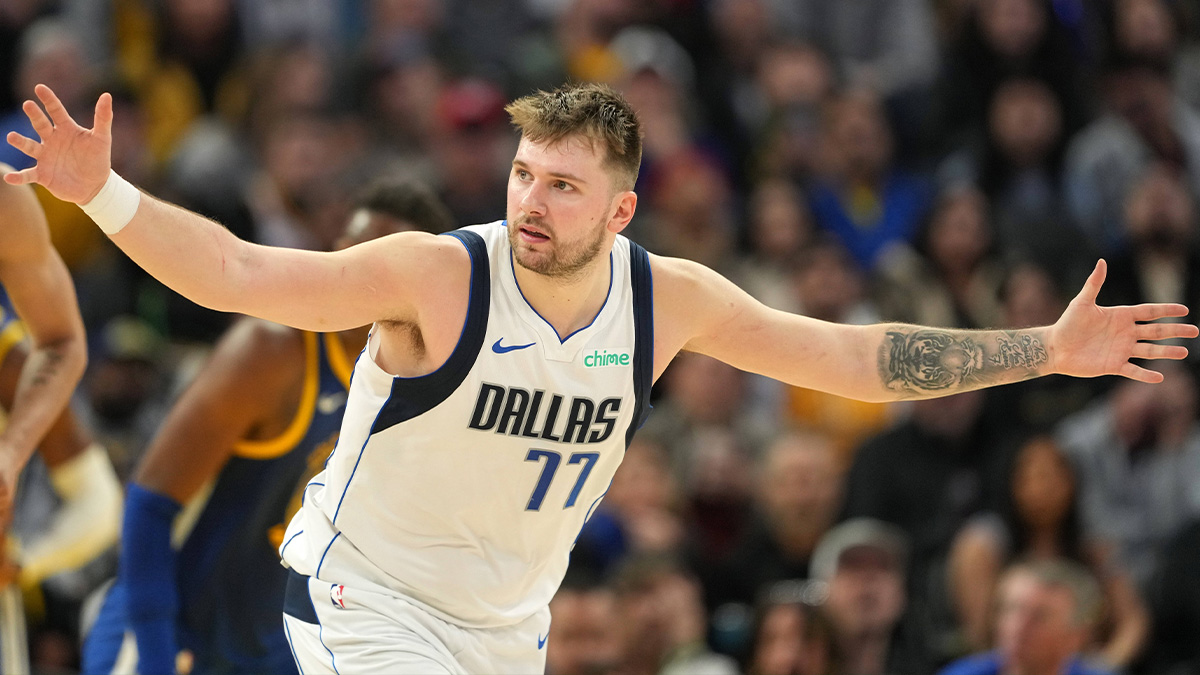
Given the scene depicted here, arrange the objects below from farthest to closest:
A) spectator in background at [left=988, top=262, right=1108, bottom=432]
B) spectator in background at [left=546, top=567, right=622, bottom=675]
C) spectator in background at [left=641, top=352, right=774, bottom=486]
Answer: spectator in background at [left=988, top=262, right=1108, bottom=432] → spectator in background at [left=641, top=352, right=774, bottom=486] → spectator in background at [left=546, top=567, right=622, bottom=675]

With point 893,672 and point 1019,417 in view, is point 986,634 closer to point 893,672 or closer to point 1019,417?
point 893,672

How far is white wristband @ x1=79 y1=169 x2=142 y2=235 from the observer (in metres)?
3.89

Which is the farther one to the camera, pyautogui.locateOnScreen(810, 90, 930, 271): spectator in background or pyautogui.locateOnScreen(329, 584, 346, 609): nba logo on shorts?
pyautogui.locateOnScreen(810, 90, 930, 271): spectator in background

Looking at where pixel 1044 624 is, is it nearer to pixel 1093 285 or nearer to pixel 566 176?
pixel 1093 285

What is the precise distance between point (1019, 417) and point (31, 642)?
641 cm

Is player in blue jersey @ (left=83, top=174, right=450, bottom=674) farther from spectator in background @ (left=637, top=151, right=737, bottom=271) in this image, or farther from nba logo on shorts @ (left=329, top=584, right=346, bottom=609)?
spectator in background @ (left=637, top=151, right=737, bottom=271)

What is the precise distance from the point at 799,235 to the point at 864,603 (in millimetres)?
3786

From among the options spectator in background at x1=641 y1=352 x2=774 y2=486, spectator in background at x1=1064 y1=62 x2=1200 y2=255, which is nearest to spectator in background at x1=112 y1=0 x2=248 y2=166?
spectator in background at x1=641 y1=352 x2=774 y2=486

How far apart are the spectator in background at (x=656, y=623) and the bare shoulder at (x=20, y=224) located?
12.9 ft

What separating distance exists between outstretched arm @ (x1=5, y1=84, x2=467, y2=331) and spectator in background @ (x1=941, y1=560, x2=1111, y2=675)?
14.6 ft

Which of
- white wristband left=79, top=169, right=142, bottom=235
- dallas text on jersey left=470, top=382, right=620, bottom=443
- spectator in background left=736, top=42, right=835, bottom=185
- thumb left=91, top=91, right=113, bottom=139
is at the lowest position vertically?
dallas text on jersey left=470, top=382, right=620, bottom=443

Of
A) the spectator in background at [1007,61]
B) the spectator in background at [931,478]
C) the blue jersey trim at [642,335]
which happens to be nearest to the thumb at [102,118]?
the blue jersey trim at [642,335]

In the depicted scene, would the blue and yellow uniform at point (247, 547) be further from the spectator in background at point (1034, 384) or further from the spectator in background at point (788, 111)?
the spectator in background at point (788, 111)

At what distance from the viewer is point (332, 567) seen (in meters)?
4.75
